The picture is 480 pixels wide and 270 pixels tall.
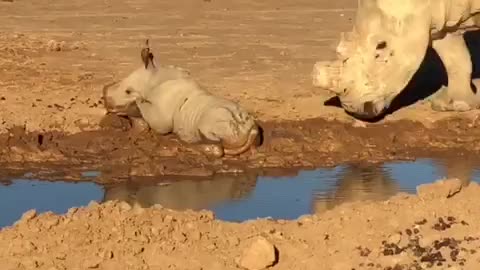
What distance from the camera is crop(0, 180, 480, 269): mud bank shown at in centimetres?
775

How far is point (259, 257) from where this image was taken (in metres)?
7.68

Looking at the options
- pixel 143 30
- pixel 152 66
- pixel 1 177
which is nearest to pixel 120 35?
pixel 143 30

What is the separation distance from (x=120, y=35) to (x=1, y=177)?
634 centimetres

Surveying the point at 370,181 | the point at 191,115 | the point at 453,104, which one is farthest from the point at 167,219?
→ the point at 453,104

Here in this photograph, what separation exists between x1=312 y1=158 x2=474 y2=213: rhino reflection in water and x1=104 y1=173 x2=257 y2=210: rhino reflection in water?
73 cm

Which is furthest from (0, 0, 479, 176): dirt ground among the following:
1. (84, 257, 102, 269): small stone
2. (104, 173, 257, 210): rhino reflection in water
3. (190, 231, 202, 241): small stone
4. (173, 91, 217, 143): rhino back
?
Result: (84, 257, 102, 269): small stone

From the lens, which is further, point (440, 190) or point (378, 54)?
point (378, 54)

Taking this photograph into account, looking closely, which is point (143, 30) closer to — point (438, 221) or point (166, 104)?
point (166, 104)

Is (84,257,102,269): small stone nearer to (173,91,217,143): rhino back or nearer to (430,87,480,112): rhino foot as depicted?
(173,91,217,143): rhino back

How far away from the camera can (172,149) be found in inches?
444

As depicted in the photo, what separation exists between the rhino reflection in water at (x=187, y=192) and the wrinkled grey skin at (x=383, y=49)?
1.52 metres

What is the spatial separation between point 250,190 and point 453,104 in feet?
9.80

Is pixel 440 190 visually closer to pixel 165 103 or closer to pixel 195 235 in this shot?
pixel 195 235

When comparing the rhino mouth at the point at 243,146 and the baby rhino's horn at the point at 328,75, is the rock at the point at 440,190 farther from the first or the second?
the baby rhino's horn at the point at 328,75
